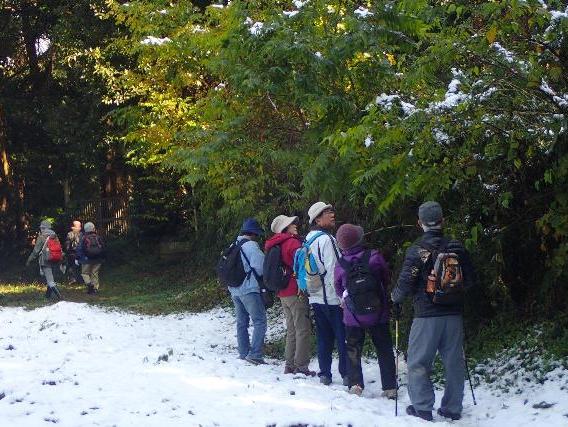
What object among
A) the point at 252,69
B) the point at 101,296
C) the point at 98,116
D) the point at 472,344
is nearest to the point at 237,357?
the point at 472,344

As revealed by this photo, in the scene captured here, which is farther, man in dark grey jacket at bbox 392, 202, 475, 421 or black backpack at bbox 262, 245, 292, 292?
black backpack at bbox 262, 245, 292, 292

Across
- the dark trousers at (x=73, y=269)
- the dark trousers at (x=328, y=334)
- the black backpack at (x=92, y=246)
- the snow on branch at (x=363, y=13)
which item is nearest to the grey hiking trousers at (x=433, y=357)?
the dark trousers at (x=328, y=334)

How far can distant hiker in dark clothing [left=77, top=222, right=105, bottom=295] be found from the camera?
1898 cm

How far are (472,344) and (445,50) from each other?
3845 mm

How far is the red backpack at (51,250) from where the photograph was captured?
56.7 ft

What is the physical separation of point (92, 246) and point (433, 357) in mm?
13732

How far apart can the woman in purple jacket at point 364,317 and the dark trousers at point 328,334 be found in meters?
0.44

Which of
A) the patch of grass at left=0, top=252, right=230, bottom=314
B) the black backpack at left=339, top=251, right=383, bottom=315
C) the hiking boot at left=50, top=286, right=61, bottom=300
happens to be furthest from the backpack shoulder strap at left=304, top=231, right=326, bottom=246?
the hiking boot at left=50, top=286, right=61, bottom=300

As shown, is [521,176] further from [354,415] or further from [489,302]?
[354,415]

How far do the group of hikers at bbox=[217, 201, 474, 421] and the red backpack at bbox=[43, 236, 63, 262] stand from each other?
340 inches

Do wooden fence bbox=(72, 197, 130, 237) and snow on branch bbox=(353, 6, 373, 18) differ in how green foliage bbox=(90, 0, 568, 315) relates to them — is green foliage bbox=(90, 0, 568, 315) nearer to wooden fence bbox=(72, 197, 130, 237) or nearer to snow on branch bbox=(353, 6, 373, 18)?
snow on branch bbox=(353, 6, 373, 18)

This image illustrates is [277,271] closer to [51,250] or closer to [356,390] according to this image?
[356,390]

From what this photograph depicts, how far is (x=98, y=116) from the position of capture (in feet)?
75.2

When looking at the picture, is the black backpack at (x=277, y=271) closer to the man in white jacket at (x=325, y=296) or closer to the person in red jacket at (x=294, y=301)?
the person in red jacket at (x=294, y=301)
